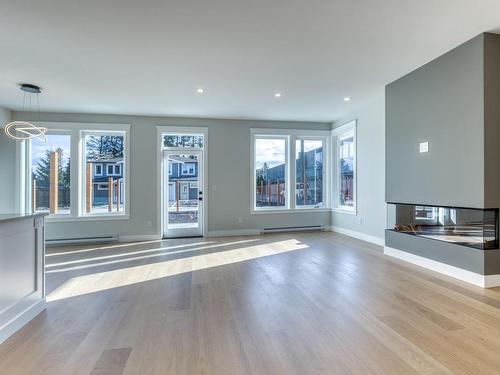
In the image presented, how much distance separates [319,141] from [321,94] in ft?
7.74

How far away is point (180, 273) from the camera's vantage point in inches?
150

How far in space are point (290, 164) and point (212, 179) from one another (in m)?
1.91

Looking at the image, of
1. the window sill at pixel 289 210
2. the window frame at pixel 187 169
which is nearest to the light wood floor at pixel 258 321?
the window sill at pixel 289 210

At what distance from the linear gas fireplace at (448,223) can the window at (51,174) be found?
6196 mm

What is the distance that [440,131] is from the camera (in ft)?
12.1

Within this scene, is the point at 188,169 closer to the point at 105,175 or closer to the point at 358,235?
the point at 105,175

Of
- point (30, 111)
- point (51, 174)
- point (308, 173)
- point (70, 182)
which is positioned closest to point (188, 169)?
point (70, 182)

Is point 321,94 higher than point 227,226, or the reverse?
point 321,94

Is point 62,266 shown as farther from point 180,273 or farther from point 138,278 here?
point 180,273

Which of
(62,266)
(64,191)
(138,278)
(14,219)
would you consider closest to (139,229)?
(64,191)

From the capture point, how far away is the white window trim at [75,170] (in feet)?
19.0

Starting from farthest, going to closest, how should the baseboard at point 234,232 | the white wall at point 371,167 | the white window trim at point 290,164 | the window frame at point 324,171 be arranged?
the window frame at point 324,171 < the white window trim at point 290,164 < the baseboard at point 234,232 < the white wall at point 371,167

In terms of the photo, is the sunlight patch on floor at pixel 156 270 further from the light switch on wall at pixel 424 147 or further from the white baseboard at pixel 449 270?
the light switch on wall at pixel 424 147

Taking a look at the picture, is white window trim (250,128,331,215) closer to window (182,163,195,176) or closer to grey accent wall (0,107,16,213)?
window (182,163,195,176)
